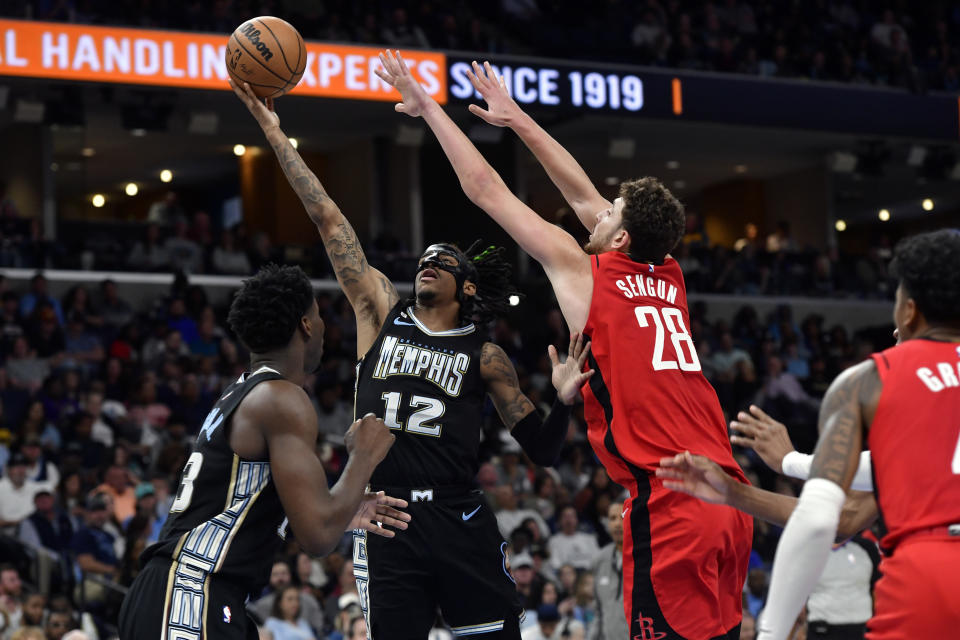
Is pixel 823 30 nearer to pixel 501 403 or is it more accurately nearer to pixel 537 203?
pixel 537 203

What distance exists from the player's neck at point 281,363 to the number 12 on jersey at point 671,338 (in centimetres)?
129

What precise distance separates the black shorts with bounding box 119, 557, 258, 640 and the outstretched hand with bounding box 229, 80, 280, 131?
2198 mm

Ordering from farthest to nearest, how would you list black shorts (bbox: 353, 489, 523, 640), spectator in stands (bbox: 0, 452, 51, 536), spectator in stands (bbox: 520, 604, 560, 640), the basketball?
spectator in stands (bbox: 0, 452, 51, 536), spectator in stands (bbox: 520, 604, 560, 640), the basketball, black shorts (bbox: 353, 489, 523, 640)

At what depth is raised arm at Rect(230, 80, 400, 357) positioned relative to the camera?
5.68 meters

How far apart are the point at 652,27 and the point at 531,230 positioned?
1641cm

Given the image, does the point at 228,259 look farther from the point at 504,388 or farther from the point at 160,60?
the point at 504,388

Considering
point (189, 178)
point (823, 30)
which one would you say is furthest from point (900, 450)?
point (189, 178)

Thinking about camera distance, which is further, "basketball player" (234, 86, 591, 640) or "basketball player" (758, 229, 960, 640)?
"basketball player" (234, 86, 591, 640)

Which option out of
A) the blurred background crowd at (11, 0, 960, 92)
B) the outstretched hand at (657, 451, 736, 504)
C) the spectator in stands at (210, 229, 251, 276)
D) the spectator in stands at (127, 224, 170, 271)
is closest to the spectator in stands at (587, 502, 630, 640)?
the outstretched hand at (657, 451, 736, 504)

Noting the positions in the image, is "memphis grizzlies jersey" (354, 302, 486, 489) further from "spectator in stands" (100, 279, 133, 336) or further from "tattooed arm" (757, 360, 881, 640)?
"spectator in stands" (100, 279, 133, 336)

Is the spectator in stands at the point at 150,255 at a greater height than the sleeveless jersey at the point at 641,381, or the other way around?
the spectator in stands at the point at 150,255

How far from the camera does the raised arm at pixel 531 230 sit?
474cm

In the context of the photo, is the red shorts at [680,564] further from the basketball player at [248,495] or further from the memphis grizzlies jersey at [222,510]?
the memphis grizzlies jersey at [222,510]

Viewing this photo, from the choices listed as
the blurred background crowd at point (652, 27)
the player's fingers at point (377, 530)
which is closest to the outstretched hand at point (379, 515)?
the player's fingers at point (377, 530)
